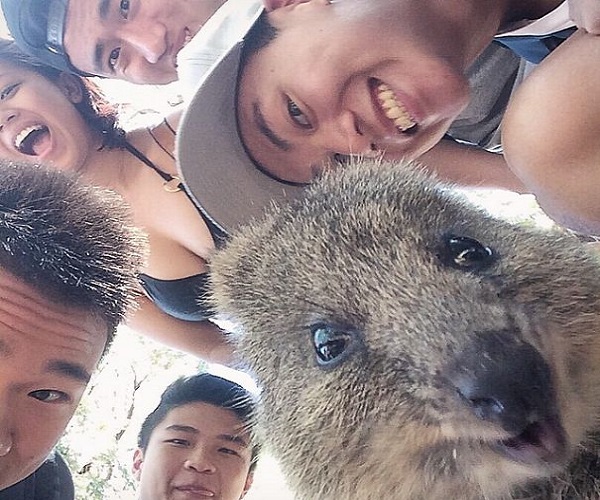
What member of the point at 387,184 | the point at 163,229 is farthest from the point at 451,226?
the point at 163,229

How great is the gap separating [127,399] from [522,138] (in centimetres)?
73

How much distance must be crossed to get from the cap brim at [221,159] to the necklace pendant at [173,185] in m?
0.02

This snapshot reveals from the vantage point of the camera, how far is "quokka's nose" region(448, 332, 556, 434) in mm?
592

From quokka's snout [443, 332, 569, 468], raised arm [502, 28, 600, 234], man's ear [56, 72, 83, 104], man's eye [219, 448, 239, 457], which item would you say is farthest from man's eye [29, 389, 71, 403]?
raised arm [502, 28, 600, 234]

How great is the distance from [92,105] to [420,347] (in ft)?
2.44

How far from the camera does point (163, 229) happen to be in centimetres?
115

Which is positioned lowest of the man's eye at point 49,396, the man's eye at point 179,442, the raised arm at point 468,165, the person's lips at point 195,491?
the person's lips at point 195,491

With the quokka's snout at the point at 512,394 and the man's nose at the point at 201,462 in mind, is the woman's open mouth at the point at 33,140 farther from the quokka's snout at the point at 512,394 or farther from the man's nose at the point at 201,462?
the quokka's snout at the point at 512,394

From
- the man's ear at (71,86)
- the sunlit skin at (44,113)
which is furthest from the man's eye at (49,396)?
the man's ear at (71,86)

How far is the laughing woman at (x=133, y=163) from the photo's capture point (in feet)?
3.74

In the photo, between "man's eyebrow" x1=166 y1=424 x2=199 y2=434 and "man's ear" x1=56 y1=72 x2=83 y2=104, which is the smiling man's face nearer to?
"man's ear" x1=56 y1=72 x2=83 y2=104

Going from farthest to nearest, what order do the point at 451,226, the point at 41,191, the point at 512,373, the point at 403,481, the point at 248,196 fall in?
the point at 248,196, the point at 41,191, the point at 451,226, the point at 403,481, the point at 512,373

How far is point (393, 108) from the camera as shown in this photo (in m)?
1.03

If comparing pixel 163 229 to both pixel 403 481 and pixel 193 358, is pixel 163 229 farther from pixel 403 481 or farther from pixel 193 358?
pixel 403 481
